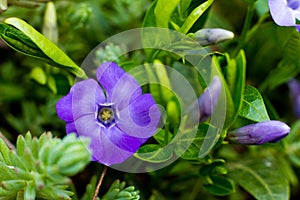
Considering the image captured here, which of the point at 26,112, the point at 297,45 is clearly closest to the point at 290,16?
the point at 297,45

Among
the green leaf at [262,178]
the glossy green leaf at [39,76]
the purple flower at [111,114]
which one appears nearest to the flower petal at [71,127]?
the purple flower at [111,114]

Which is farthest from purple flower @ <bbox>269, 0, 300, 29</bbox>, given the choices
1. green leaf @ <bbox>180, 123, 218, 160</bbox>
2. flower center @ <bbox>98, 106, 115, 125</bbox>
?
flower center @ <bbox>98, 106, 115, 125</bbox>

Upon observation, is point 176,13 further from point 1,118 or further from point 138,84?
point 1,118

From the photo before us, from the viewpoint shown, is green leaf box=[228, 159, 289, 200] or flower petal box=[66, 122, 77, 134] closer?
flower petal box=[66, 122, 77, 134]

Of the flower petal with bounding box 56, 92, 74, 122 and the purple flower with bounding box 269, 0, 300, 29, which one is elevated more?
the purple flower with bounding box 269, 0, 300, 29

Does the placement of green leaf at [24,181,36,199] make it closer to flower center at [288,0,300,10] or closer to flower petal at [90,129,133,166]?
flower petal at [90,129,133,166]

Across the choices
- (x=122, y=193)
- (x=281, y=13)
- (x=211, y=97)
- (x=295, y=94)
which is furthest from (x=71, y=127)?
(x=295, y=94)

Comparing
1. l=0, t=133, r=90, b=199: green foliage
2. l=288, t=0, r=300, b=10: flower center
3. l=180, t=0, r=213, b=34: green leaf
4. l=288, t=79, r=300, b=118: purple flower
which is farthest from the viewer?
l=288, t=79, r=300, b=118: purple flower
